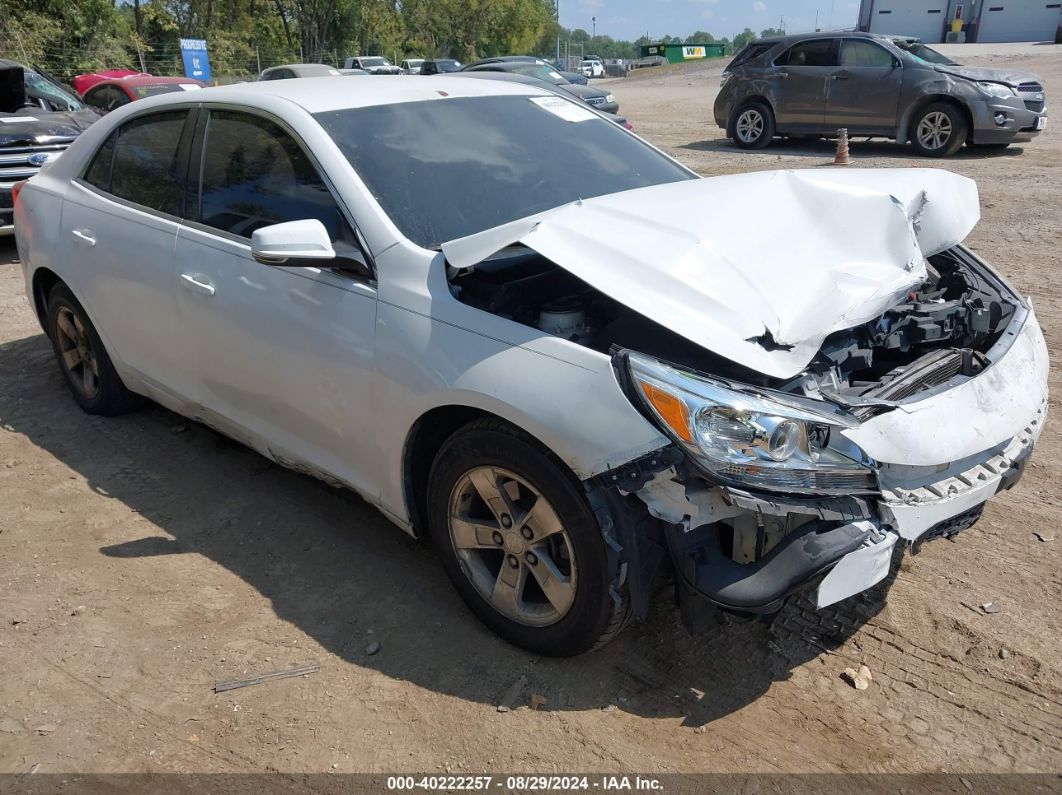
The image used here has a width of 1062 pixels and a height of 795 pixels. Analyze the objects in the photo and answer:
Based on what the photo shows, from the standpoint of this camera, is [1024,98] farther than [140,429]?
Yes

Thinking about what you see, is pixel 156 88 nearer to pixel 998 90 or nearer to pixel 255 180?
pixel 998 90

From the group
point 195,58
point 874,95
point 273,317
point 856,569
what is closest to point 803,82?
point 874,95

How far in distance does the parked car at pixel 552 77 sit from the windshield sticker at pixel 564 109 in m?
14.4

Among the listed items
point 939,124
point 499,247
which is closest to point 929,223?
point 499,247

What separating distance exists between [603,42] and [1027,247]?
586 ft

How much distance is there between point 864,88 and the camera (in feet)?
43.8

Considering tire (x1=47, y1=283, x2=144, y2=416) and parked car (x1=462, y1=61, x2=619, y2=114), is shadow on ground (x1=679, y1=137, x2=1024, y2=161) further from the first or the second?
tire (x1=47, y1=283, x2=144, y2=416)

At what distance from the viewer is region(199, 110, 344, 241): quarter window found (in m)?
3.34

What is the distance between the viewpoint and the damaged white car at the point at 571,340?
94.9 inches

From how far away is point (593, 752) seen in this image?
2.61 metres

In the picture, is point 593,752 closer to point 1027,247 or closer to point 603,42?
point 1027,247

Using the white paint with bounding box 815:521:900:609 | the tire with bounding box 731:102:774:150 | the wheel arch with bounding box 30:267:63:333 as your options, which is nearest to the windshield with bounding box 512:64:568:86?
the tire with bounding box 731:102:774:150

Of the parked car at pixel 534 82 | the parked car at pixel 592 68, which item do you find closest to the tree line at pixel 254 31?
the parked car at pixel 592 68

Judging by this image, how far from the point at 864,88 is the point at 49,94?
11253mm
